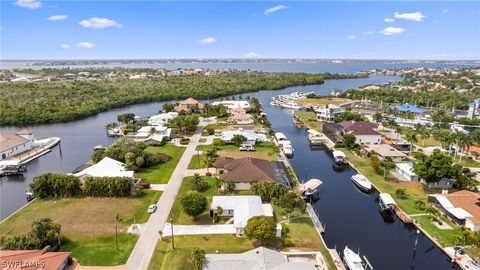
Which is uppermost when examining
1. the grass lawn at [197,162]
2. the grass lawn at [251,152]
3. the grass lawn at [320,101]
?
the grass lawn at [320,101]

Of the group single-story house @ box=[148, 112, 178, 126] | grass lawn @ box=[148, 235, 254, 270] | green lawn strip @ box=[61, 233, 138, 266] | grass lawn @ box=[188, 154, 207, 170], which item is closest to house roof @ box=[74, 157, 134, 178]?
grass lawn @ box=[188, 154, 207, 170]

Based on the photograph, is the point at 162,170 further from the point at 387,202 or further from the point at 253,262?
the point at 387,202

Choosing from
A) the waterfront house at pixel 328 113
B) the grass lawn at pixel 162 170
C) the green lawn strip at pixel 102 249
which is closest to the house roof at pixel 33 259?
the green lawn strip at pixel 102 249

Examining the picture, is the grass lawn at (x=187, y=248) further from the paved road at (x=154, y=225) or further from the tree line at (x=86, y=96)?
the tree line at (x=86, y=96)

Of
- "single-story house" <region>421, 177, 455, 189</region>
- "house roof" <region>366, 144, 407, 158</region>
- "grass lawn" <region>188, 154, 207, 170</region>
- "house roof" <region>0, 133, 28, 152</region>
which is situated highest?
"house roof" <region>0, 133, 28, 152</region>

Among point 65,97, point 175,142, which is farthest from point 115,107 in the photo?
point 175,142

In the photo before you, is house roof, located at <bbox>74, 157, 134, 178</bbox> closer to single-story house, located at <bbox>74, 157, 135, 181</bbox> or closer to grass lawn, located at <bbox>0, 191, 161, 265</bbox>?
single-story house, located at <bbox>74, 157, 135, 181</bbox>

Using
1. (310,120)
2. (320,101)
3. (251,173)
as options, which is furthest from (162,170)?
(320,101)
